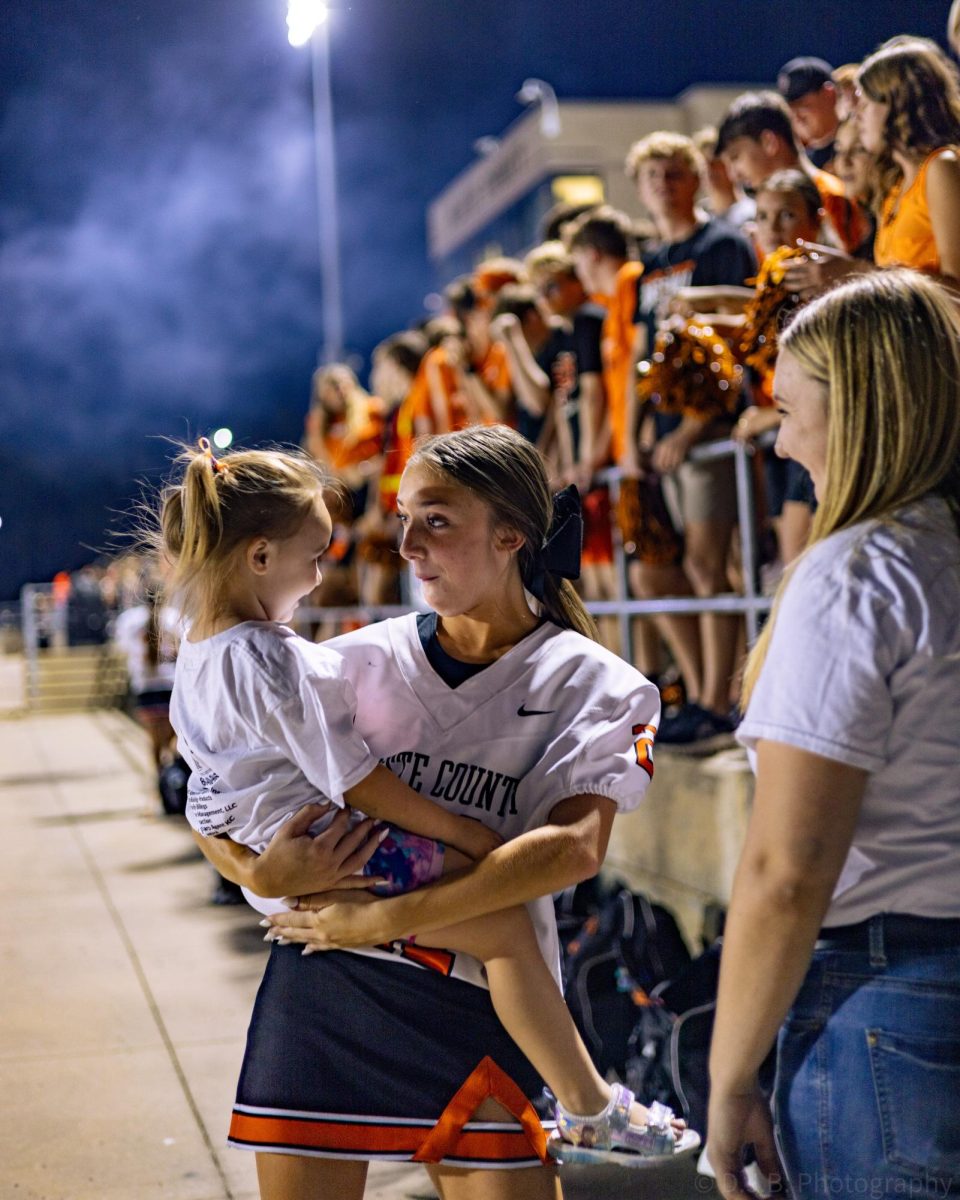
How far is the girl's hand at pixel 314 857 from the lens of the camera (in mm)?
→ 1815

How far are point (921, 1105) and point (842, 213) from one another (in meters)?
3.50

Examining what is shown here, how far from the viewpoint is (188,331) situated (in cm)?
548

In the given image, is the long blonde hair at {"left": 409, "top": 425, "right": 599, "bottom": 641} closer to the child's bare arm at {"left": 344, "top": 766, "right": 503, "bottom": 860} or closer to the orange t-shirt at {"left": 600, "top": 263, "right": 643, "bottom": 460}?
the child's bare arm at {"left": 344, "top": 766, "right": 503, "bottom": 860}

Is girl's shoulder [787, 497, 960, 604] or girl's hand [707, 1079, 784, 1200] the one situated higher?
girl's shoulder [787, 497, 960, 604]

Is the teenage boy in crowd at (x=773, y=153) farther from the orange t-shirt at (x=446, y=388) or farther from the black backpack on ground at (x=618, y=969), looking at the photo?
the orange t-shirt at (x=446, y=388)

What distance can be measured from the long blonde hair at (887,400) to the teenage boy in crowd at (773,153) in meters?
2.96

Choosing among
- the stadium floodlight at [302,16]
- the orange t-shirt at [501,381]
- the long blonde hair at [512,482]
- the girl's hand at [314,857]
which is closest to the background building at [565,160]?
the orange t-shirt at [501,381]

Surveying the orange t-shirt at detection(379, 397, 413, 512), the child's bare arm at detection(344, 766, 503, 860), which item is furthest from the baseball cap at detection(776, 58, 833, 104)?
the child's bare arm at detection(344, 766, 503, 860)

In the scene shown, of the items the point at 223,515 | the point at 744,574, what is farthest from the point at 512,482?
the point at 744,574

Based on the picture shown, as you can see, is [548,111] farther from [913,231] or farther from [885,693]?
[885,693]

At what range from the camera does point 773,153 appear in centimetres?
443

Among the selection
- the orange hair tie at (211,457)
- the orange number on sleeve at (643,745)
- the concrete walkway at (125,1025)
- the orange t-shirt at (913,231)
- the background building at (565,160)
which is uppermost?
the background building at (565,160)

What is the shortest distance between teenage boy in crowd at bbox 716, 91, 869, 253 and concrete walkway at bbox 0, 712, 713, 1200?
2.99 metres

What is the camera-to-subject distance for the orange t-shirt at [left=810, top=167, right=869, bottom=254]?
14.2 feet
